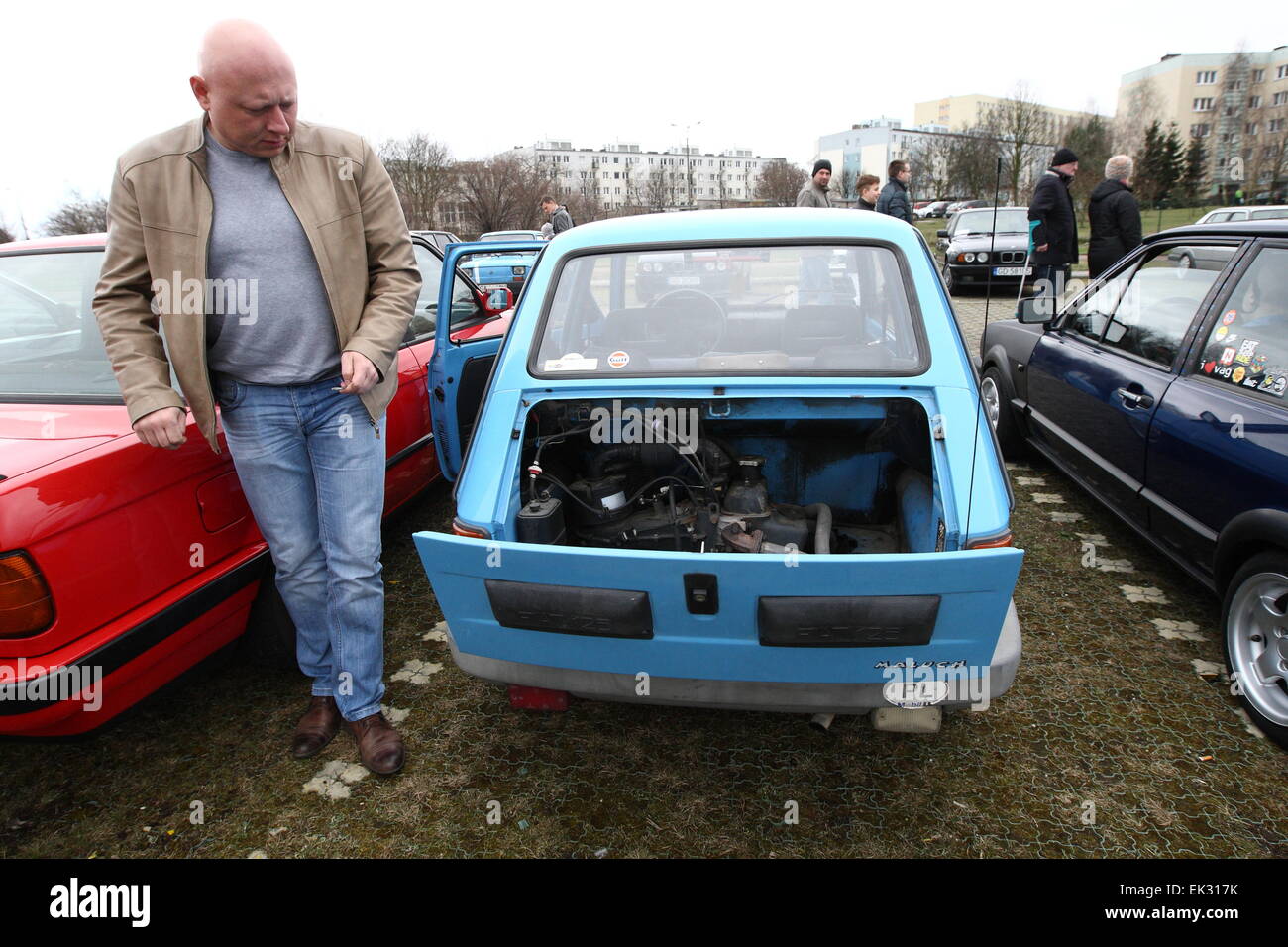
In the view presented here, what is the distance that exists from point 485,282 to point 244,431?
16.1 ft

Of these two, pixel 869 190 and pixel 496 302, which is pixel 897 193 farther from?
pixel 496 302

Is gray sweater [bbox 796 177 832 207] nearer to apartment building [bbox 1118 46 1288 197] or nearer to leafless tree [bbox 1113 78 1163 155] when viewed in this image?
apartment building [bbox 1118 46 1288 197]

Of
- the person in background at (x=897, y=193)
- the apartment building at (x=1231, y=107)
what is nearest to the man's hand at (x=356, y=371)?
the person in background at (x=897, y=193)

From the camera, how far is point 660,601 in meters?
1.87

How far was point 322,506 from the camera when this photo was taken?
2389 millimetres

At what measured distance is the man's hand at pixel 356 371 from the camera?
2193 mm

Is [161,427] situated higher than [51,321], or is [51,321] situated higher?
[51,321]

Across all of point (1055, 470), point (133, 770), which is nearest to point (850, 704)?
point (133, 770)

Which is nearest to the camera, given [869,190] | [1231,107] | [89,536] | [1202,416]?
[89,536]

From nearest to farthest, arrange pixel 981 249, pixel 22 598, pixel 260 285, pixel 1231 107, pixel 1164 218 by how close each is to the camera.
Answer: pixel 22 598 → pixel 260 285 → pixel 981 249 → pixel 1164 218 → pixel 1231 107

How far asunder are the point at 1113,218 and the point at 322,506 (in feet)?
23.8

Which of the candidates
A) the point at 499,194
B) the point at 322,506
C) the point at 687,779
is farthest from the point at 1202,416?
the point at 499,194

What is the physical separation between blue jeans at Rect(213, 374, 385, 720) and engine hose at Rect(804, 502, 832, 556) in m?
1.49

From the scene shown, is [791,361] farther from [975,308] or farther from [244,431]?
[975,308]
